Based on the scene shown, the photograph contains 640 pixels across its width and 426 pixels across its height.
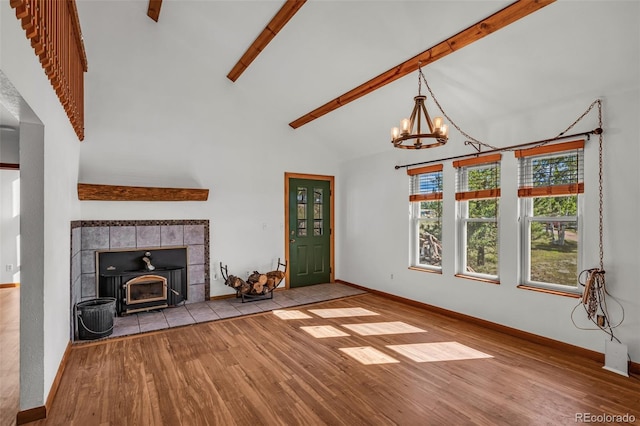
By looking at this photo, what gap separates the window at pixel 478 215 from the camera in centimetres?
428

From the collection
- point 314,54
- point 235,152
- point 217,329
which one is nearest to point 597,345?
point 217,329

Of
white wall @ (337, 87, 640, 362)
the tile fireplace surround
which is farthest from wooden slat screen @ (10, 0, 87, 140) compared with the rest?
white wall @ (337, 87, 640, 362)

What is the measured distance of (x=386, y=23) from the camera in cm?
345

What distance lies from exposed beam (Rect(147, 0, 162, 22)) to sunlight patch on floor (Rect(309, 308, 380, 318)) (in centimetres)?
465

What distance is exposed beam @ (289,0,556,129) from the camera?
2.74 m

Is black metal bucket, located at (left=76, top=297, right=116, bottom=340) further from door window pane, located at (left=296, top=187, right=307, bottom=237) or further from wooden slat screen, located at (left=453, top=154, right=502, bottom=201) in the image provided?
wooden slat screen, located at (left=453, top=154, right=502, bottom=201)

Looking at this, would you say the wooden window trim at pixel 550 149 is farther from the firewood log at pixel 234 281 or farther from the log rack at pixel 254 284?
the firewood log at pixel 234 281

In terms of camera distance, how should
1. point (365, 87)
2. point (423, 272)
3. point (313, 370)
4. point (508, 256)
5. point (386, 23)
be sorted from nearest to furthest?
point (313, 370) → point (386, 23) → point (508, 256) → point (365, 87) → point (423, 272)

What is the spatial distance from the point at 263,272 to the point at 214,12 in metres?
4.06

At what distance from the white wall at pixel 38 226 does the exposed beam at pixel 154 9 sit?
2.21 metres

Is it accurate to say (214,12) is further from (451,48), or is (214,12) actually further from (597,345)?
(597,345)

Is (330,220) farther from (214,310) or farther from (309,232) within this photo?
(214,310)

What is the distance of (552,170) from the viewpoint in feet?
12.3

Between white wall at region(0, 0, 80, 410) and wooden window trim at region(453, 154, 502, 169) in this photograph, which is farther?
wooden window trim at region(453, 154, 502, 169)
